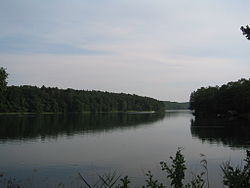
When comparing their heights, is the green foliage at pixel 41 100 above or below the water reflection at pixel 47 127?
above

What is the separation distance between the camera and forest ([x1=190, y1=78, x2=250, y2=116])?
94125 mm

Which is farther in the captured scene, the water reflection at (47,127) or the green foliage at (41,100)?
the green foliage at (41,100)

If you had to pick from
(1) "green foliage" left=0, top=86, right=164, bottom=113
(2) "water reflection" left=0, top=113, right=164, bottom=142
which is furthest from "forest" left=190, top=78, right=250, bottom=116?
(1) "green foliage" left=0, top=86, right=164, bottom=113

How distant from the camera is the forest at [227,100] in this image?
94125mm

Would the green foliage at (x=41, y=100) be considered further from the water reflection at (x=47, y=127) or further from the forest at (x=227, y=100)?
the forest at (x=227, y=100)

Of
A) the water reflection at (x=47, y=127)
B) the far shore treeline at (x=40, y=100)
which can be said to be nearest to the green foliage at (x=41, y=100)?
the far shore treeline at (x=40, y=100)

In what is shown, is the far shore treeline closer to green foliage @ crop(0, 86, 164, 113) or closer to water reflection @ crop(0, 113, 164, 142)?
green foliage @ crop(0, 86, 164, 113)

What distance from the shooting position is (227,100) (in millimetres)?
104812

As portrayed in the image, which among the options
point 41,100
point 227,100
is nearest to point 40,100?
point 41,100

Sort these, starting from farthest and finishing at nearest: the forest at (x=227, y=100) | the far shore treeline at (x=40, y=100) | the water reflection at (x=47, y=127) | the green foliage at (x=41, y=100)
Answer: the green foliage at (x=41, y=100) < the far shore treeline at (x=40, y=100) < the forest at (x=227, y=100) < the water reflection at (x=47, y=127)

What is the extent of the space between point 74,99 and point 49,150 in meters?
149

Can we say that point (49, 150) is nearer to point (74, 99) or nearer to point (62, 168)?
point (62, 168)

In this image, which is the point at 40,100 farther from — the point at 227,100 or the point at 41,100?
the point at 227,100

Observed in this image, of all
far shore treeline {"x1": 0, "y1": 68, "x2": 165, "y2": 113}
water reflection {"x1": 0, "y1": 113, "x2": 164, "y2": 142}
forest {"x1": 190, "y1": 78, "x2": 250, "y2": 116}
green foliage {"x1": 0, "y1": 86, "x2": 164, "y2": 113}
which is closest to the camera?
water reflection {"x1": 0, "y1": 113, "x2": 164, "y2": 142}
